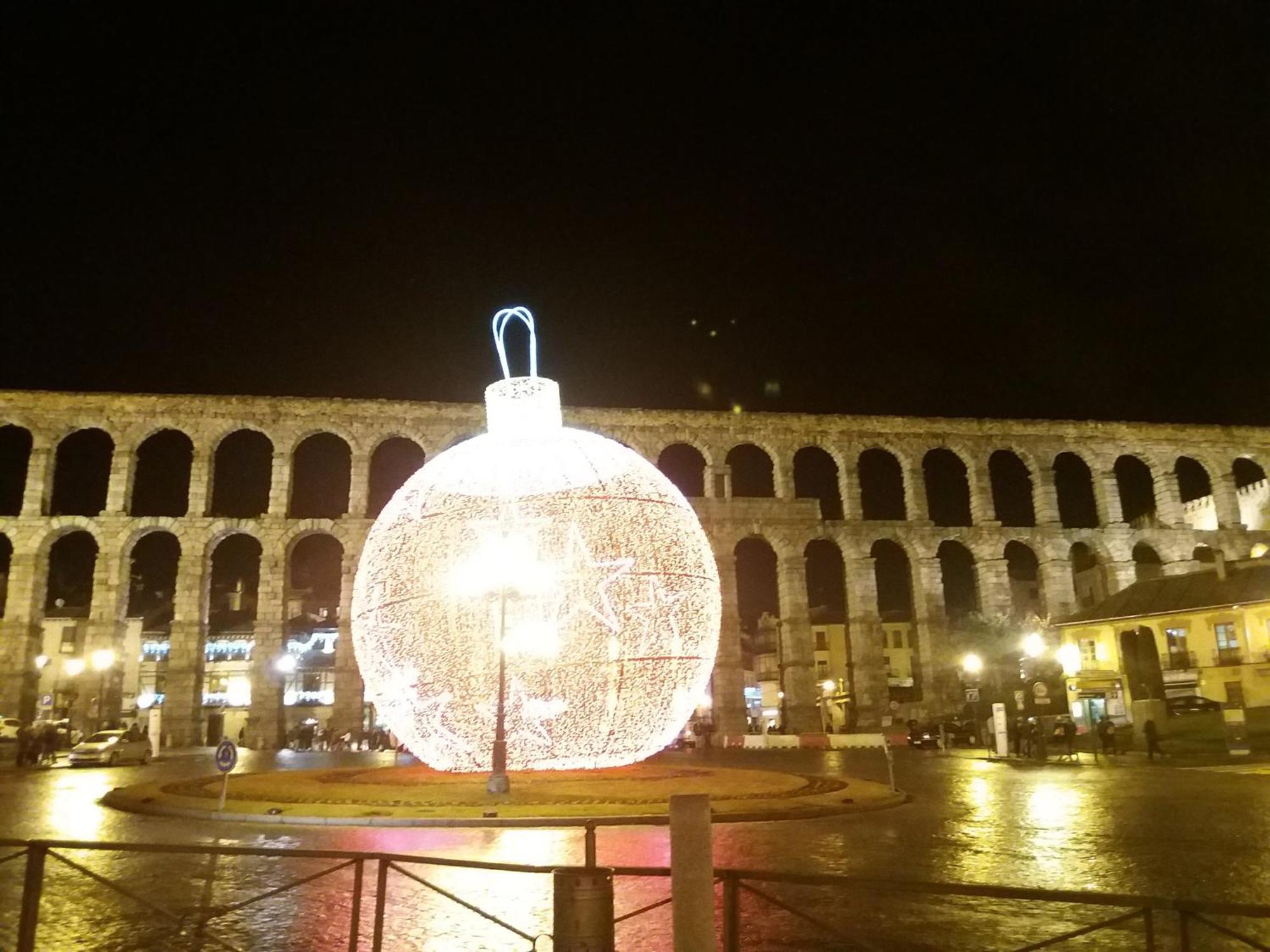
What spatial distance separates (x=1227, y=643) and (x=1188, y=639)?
1428 mm

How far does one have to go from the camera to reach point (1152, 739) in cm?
2378

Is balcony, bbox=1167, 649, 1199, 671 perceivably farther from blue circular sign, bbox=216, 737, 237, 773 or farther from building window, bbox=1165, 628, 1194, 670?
blue circular sign, bbox=216, 737, 237, 773

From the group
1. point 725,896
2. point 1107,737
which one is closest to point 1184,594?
point 1107,737

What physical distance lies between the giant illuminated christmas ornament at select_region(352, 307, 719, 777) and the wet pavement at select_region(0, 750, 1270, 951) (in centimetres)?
253

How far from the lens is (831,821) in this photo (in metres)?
12.5

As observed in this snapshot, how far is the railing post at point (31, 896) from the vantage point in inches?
198

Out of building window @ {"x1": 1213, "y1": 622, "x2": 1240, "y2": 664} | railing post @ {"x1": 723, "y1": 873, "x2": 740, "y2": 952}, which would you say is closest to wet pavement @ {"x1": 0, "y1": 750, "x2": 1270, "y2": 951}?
railing post @ {"x1": 723, "y1": 873, "x2": 740, "y2": 952}

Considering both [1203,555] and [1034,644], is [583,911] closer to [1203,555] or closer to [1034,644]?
[1034,644]

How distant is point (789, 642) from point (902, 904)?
33166mm

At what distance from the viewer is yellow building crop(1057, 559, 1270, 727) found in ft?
109

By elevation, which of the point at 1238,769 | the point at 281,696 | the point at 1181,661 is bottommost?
the point at 1238,769

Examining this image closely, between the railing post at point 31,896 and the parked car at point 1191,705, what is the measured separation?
2731 centimetres

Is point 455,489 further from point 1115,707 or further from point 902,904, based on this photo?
point 1115,707

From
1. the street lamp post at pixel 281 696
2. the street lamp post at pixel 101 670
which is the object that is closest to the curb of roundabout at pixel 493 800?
the street lamp post at pixel 101 670
